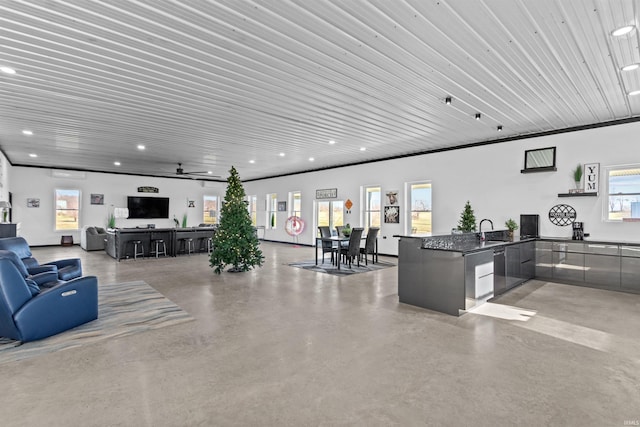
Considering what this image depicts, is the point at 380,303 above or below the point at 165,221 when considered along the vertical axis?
below

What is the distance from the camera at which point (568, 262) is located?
228 inches

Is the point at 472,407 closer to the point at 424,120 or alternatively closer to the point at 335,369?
the point at 335,369

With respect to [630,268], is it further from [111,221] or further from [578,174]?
[111,221]

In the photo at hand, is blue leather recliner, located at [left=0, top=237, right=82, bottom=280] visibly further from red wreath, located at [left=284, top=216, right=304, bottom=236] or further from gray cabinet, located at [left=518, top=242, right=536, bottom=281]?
red wreath, located at [left=284, top=216, right=304, bottom=236]

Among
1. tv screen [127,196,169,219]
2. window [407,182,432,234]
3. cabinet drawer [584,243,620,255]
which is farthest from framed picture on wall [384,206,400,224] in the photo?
tv screen [127,196,169,219]

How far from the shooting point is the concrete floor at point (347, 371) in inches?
80.0

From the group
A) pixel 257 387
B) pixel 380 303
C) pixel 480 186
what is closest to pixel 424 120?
pixel 480 186

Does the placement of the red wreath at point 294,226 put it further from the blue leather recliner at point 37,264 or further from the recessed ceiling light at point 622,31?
the recessed ceiling light at point 622,31

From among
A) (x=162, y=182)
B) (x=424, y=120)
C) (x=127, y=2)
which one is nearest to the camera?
(x=127, y=2)

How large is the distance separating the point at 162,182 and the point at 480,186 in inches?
483

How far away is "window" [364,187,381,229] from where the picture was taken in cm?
998

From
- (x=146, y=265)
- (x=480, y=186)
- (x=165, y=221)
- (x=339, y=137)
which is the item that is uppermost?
(x=339, y=137)

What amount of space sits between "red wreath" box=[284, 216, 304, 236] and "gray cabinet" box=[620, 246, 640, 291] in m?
9.14

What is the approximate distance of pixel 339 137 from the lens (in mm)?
7094
